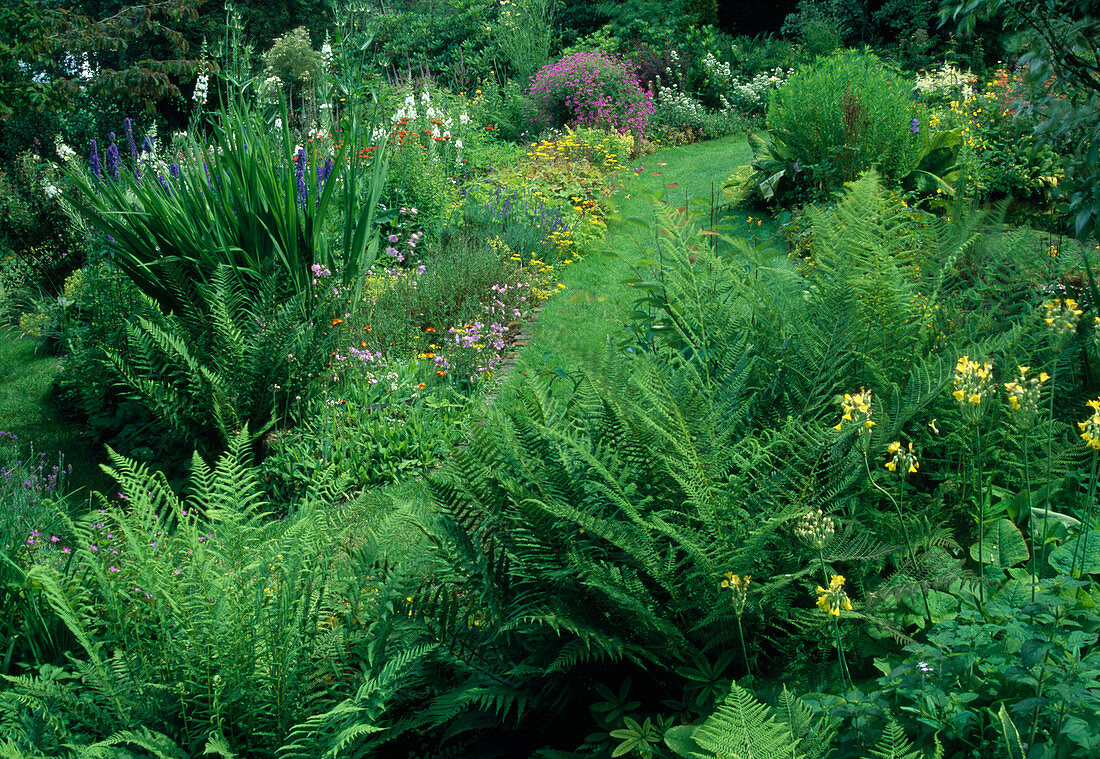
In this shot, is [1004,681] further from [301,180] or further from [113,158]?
[113,158]

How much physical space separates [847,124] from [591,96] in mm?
5729

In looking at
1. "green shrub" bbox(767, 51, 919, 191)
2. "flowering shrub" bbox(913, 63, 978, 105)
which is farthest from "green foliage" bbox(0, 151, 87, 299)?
"flowering shrub" bbox(913, 63, 978, 105)

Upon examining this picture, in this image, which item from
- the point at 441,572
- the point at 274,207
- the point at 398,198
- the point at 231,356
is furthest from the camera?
the point at 398,198

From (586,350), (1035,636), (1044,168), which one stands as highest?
(586,350)

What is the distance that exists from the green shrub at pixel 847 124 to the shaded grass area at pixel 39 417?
19.3ft

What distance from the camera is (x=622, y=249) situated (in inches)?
262

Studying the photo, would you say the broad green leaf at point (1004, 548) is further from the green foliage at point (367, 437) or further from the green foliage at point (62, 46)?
the green foliage at point (62, 46)

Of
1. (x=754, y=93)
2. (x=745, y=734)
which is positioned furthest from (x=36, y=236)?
(x=754, y=93)

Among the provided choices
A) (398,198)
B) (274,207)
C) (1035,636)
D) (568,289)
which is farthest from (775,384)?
(398,198)

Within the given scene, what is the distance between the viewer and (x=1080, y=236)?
3.21m

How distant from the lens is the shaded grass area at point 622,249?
324 cm

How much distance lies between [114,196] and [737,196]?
587cm

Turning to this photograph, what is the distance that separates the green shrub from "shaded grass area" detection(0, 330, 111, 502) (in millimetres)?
5893

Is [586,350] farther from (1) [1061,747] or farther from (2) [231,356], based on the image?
(2) [231,356]
